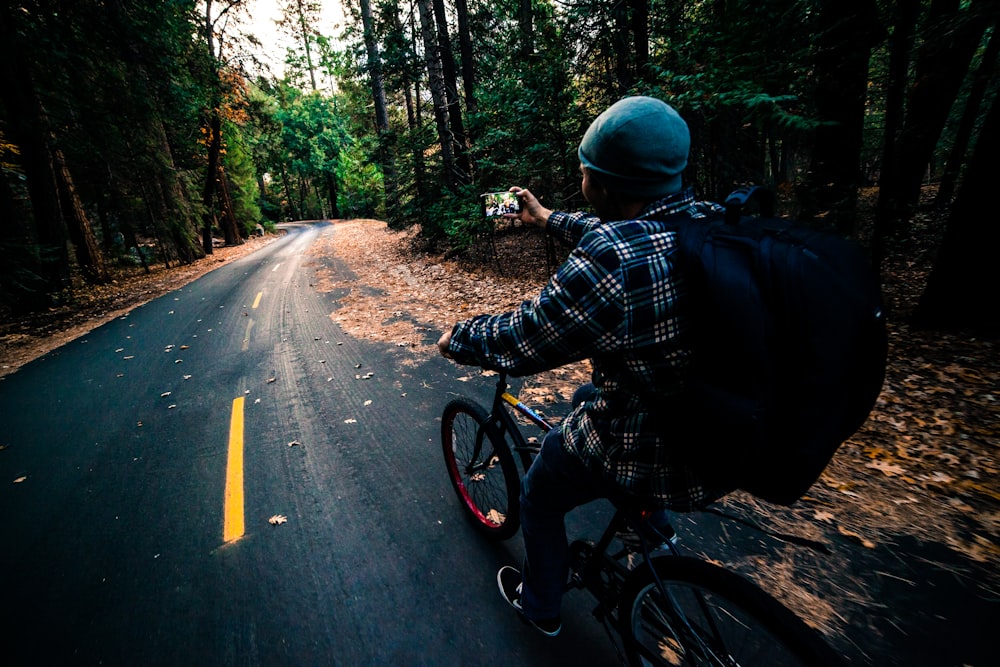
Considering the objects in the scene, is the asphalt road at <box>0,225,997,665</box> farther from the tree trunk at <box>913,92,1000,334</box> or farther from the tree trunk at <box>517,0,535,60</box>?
the tree trunk at <box>517,0,535,60</box>

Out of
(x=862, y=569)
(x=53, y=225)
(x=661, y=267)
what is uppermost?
(x=53, y=225)

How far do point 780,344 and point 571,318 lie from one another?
0.52 m

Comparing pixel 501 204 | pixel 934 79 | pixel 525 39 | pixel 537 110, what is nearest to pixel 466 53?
pixel 525 39

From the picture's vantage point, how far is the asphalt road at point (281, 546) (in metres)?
2.12

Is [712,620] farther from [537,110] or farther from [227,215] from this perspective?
[227,215]

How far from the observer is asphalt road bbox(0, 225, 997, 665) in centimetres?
212

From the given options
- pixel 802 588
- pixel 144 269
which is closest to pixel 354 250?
pixel 144 269

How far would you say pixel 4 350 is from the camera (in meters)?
7.90

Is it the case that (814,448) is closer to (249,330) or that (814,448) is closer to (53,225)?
(249,330)

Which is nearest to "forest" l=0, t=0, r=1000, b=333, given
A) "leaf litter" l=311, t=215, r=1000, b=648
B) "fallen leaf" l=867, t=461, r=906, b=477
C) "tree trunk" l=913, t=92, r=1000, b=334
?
"tree trunk" l=913, t=92, r=1000, b=334

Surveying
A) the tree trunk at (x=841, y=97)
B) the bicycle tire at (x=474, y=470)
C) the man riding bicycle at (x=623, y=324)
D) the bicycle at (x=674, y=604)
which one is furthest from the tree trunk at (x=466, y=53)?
the bicycle at (x=674, y=604)

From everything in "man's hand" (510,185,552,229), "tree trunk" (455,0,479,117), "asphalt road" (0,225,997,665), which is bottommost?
"asphalt road" (0,225,997,665)

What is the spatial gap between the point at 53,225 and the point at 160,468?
12.3 m

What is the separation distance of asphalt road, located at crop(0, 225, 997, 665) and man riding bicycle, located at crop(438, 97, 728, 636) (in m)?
→ 1.32
